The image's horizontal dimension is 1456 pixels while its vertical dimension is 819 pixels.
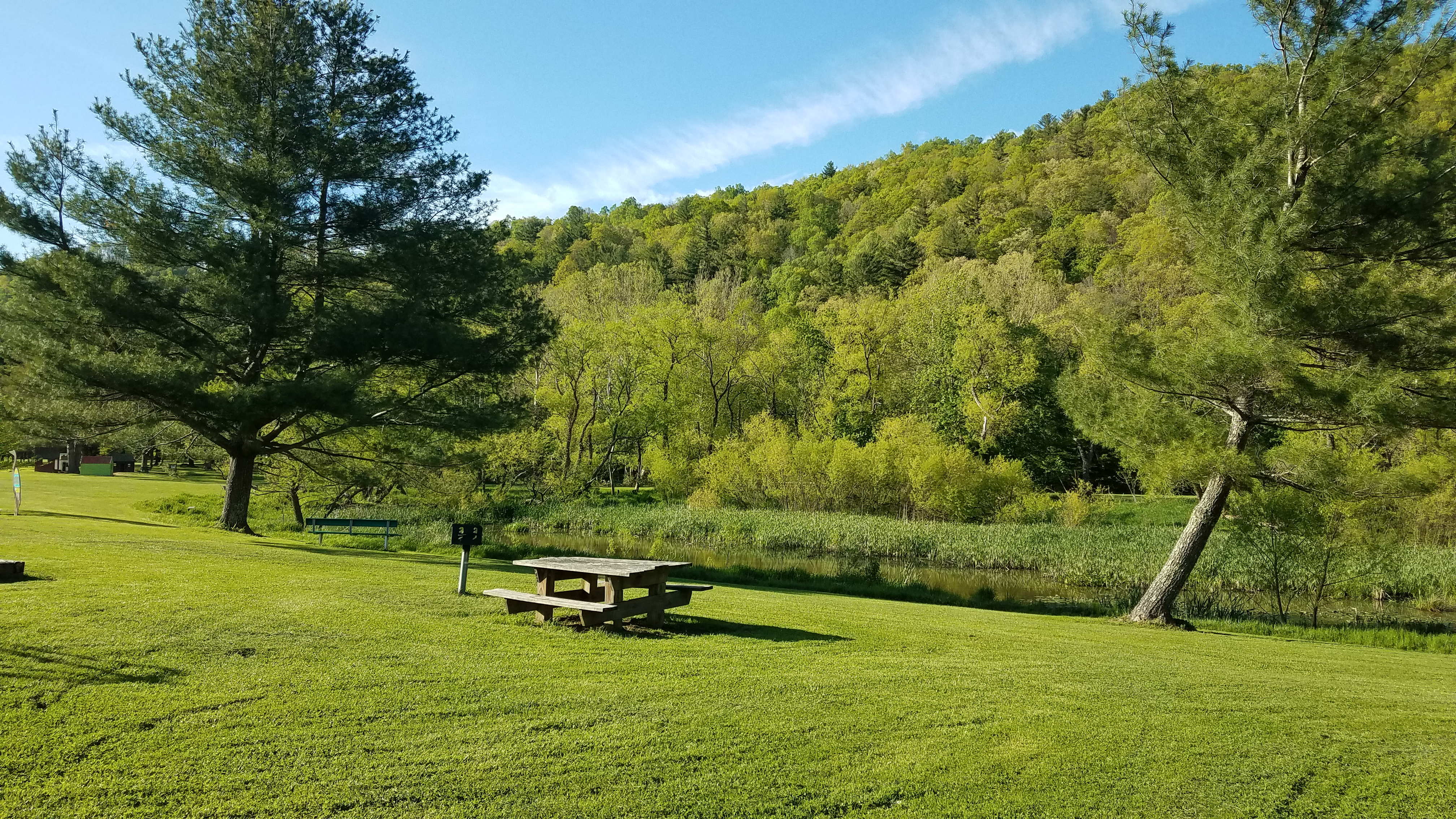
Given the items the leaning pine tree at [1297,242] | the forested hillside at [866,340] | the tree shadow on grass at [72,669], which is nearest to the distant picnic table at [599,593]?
the tree shadow on grass at [72,669]

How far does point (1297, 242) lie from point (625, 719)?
44.7 ft

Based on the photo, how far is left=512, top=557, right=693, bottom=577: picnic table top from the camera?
8391 millimetres

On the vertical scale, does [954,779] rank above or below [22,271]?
below

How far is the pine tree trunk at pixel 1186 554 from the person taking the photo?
15.3 metres

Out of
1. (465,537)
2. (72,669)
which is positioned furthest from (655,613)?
(72,669)

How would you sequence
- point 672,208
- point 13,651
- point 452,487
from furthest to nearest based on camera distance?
point 672,208, point 452,487, point 13,651

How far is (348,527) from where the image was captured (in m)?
21.5

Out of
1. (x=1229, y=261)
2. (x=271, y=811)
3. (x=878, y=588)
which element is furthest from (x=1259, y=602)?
(x=271, y=811)

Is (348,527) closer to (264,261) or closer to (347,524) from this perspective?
(347,524)

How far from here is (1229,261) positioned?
512 inches

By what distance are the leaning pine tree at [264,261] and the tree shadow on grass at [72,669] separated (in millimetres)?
11519

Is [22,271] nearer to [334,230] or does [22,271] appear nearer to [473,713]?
[334,230]

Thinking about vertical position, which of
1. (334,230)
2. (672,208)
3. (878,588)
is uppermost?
(672,208)

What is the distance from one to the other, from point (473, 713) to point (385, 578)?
6.83 metres
